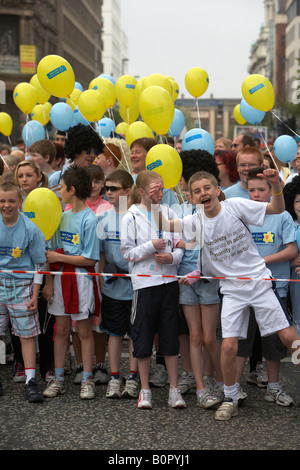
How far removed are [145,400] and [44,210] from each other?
1649mm

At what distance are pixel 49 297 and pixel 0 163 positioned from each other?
1982 mm

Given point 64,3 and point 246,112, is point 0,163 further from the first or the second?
point 64,3

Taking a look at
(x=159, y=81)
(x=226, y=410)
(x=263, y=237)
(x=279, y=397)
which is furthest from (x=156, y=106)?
(x=226, y=410)

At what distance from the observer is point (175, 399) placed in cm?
542

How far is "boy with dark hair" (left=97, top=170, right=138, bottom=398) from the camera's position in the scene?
5.86 metres

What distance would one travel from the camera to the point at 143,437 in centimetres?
470

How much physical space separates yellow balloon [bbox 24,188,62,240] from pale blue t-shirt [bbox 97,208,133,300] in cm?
37

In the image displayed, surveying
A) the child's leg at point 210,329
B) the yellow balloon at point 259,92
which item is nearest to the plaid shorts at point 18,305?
the child's leg at point 210,329

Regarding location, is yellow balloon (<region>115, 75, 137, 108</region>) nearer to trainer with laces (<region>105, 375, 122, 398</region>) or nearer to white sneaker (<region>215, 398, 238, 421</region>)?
trainer with laces (<region>105, 375, 122, 398</region>)

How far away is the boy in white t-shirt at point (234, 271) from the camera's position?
17.0 ft

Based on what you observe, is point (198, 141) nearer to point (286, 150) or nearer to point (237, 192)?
point (237, 192)

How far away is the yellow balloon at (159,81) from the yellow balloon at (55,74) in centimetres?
111

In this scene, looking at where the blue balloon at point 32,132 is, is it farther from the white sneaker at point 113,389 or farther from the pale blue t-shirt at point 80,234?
the white sneaker at point 113,389
